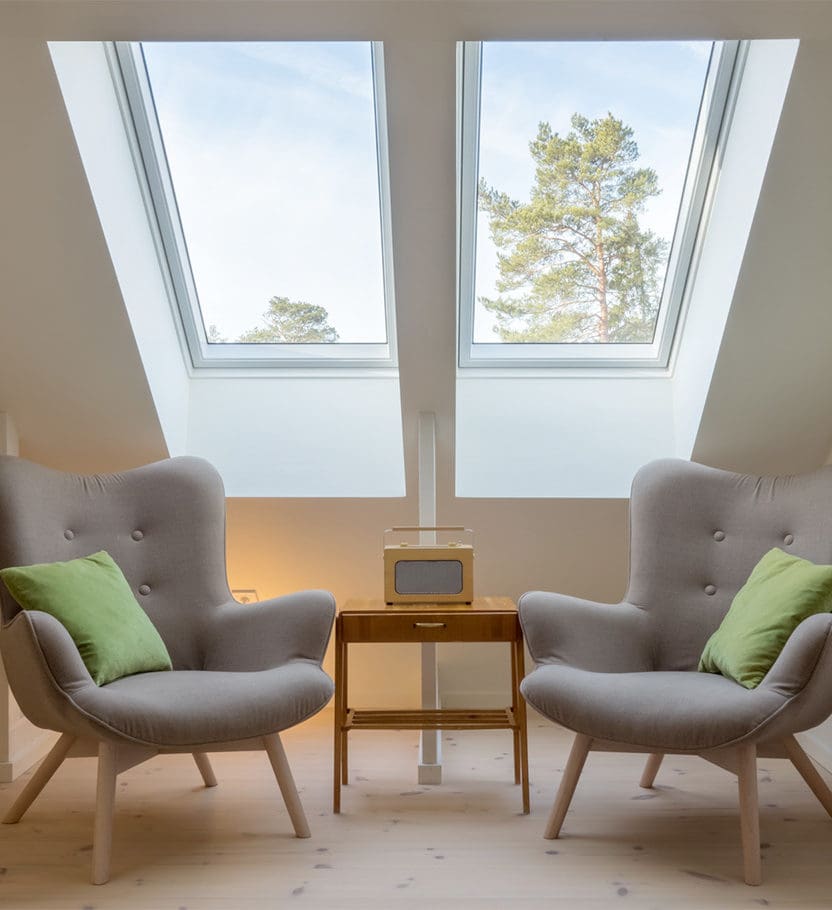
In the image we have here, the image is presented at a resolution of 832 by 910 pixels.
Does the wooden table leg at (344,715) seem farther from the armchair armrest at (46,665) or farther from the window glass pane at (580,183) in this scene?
the window glass pane at (580,183)

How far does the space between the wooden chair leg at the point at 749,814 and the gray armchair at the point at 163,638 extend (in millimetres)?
996

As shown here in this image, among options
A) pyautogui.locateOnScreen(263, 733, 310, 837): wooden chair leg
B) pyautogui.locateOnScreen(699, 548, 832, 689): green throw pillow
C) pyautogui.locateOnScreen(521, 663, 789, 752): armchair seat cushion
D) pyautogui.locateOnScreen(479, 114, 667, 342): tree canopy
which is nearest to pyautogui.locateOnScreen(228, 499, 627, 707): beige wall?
pyautogui.locateOnScreen(479, 114, 667, 342): tree canopy

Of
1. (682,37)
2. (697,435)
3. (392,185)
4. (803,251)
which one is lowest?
(697,435)

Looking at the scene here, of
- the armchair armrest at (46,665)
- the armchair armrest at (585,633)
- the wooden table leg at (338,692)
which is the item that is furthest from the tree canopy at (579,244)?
the armchair armrest at (46,665)

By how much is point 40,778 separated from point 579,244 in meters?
2.30

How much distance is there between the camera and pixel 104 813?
204cm

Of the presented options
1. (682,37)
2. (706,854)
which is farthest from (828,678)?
(682,37)

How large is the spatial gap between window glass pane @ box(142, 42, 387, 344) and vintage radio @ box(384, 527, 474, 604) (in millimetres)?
993

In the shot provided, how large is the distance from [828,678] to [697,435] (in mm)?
1241

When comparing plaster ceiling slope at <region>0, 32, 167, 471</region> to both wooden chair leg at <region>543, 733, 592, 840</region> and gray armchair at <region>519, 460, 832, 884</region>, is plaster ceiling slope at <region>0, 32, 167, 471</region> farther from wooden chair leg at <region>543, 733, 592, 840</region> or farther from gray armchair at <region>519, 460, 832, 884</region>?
wooden chair leg at <region>543, 733, 592, 840</region>

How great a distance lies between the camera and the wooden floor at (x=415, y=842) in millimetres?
1960

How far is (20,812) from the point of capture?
236cm

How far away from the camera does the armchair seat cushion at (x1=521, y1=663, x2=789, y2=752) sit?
1994mm

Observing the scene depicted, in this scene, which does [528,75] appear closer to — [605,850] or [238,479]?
[238,479]
